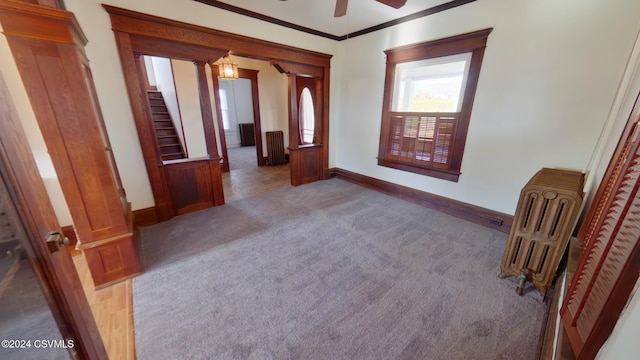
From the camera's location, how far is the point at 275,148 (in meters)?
5.99

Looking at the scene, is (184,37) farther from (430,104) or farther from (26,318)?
(430,104)

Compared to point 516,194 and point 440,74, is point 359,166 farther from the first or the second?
point 516,194

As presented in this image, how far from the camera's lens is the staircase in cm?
425

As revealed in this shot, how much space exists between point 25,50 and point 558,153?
438 centimetres

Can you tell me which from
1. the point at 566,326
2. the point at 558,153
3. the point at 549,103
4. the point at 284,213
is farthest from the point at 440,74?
the point at 566,326

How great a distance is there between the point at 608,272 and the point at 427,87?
3701 millimetres

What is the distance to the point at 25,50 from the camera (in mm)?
1362

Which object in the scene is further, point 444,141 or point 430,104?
point 430,104

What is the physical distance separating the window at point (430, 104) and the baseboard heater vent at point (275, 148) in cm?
311

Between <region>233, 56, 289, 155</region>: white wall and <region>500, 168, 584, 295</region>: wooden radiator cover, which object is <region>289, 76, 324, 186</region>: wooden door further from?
<region>500, 168, 584, 295</region>: wooden radiator cover

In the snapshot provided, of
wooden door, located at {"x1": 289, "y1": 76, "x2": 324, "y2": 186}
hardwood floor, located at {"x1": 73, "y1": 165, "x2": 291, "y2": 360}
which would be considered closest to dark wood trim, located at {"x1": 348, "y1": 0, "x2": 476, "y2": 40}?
wooden door, located at {"x1": 289, "y1": 76, "x2": 324, "y2": 186}

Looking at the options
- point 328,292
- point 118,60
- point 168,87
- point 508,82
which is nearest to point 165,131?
point 168,87

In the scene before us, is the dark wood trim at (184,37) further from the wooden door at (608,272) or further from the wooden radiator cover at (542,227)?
the wooden door at (608,272)

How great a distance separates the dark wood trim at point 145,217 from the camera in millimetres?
2721
